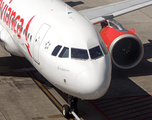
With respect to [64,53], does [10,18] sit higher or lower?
higher

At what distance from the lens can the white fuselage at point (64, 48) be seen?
1212cm

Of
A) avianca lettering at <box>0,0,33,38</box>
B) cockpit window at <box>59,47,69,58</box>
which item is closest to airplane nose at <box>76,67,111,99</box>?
cockpit window at <box>59,47,69,58</box>

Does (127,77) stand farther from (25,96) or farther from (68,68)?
(68,68)

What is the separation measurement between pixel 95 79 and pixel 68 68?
3.77 ft

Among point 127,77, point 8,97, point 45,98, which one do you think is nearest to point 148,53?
point 127,77

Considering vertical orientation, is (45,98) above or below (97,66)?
below

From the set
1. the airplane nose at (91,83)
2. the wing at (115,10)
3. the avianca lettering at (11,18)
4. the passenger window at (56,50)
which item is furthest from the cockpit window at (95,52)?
the wing at (115,10)

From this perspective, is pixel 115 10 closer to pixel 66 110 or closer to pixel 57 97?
pixel 57 97

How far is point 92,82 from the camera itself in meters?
11.9

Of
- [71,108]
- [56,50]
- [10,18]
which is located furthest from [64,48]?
[10,18]

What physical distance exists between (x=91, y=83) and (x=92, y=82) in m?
0.05

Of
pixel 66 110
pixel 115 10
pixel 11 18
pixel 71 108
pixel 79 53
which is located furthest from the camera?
pixel 115 10

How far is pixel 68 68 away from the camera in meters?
12.3

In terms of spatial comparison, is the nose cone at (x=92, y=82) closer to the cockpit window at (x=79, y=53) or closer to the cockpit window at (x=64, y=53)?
the cockpit window at (x=79, y=53)
